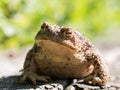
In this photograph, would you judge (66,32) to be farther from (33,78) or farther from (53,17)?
(53,17)

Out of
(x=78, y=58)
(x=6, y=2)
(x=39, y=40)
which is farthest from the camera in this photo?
(x=6, y=2)

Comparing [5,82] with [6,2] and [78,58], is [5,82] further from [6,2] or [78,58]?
[6,2]

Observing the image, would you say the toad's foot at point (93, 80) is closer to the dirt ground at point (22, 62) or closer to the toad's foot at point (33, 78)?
the dirt ground at point (22, 62)

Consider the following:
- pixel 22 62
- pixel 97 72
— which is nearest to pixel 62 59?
pixel 97 72

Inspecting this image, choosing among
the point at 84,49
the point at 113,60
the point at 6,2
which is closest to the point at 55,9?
the point at 6,2

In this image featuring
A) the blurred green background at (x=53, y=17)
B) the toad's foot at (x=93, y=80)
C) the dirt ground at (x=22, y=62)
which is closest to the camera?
the toad's foot at (x=93, y=80)

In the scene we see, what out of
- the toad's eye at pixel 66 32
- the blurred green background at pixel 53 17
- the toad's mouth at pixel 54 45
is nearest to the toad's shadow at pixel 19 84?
the toad's mouth at pixel 54 45
